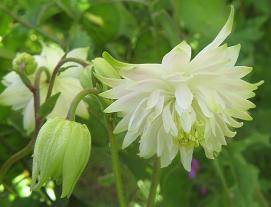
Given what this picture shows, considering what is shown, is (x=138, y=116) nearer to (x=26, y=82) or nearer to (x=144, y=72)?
(x=144, y=72)

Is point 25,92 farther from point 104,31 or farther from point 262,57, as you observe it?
point 262,57

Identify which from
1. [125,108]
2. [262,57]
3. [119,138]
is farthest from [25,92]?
[262,57]

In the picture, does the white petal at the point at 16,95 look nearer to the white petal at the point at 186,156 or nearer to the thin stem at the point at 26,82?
the thin stem at the point at 26,82

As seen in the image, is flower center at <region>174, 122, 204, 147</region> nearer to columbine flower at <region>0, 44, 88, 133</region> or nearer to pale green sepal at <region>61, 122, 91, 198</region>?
pale green sepal at <region>61, 122, 91, 198</region>

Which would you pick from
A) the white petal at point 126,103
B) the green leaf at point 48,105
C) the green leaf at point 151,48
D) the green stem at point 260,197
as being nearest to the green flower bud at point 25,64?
the green leaf at point 48,105

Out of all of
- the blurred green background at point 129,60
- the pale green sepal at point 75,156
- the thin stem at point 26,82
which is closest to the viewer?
the pale green sepal at point 75,156

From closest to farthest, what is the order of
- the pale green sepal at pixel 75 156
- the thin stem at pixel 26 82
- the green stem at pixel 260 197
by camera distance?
the pale green sepal at pixel 75 156 < the thin stem at pixel 26 82 < the green stem at pixel 260 197

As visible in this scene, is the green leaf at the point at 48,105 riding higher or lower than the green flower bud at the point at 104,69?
lower

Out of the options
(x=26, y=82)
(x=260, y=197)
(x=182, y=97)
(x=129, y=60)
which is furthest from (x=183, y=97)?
(x=129, y=60)
